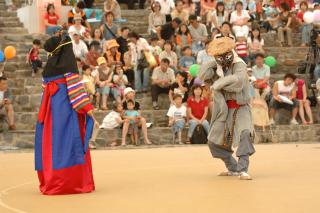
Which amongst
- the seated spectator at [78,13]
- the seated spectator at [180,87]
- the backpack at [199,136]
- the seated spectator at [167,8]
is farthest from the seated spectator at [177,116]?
the seated spectator at [167,8]

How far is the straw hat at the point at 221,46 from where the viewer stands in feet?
36.5

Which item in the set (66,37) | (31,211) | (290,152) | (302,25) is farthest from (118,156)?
(302,25)

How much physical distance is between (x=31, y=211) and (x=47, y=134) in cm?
176

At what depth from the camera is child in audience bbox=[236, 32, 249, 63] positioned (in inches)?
838

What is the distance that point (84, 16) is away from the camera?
2228cm

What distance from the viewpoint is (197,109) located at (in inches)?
741

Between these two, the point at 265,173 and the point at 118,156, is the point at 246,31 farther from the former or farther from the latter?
the point at 265,173

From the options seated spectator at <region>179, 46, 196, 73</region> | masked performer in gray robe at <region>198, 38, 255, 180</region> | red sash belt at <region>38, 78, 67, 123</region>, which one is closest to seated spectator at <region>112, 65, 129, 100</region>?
seated spectator at <region>179, 46, 196, 73</region>

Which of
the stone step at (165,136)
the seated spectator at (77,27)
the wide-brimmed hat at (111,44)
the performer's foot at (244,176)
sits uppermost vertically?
the seated spectator at (77,27)

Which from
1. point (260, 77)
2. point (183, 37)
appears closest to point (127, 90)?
point (260, 77)

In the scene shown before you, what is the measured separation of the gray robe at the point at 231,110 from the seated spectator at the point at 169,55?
9433 mm

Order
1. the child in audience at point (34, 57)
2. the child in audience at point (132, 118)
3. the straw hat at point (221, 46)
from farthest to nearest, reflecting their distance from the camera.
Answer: the child in audience at point (34, 57) → the child in audience at point (132, 118) → the straw hat at point (221, 46)

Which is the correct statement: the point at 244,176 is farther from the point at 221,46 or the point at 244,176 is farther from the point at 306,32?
the point at 306,32

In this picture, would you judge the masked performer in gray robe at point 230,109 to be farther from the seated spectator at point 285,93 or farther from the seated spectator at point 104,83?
the seated spectator at point 285,93
